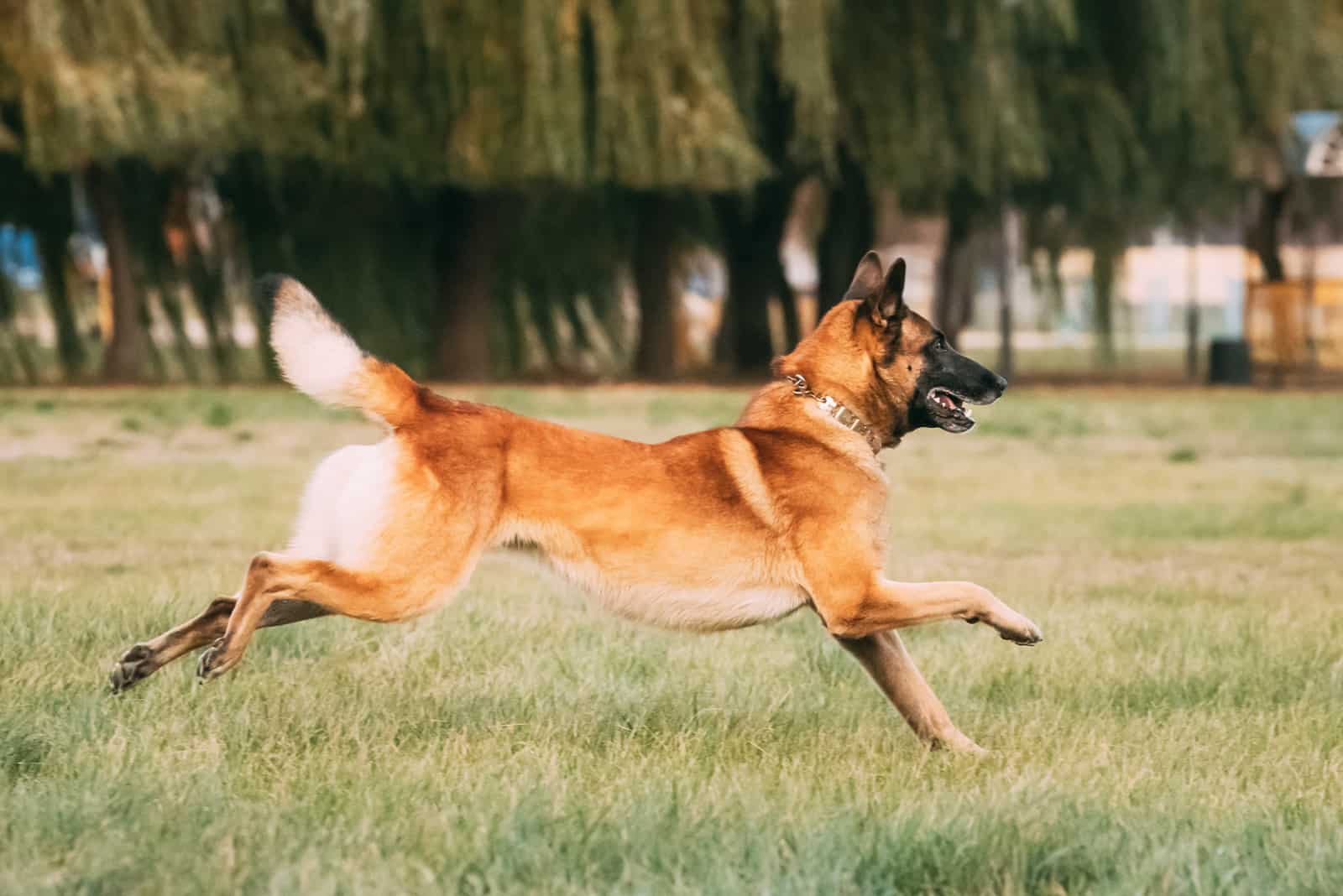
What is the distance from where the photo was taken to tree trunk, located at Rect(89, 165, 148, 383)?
70.5 feet

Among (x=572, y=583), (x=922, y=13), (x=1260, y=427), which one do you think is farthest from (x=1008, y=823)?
(x=922, y=13)

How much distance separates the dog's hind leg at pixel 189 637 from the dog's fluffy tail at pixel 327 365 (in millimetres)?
627

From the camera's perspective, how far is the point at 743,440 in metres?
6.21

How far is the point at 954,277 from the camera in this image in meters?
32.8

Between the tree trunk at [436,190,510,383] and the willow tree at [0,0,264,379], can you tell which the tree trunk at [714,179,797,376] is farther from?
the willow tree at [0,0,264,379]

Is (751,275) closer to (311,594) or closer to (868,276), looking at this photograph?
(868,276)

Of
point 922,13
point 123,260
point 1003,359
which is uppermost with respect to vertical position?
point 922,13

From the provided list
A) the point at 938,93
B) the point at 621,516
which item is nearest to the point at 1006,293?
the point at 938,93

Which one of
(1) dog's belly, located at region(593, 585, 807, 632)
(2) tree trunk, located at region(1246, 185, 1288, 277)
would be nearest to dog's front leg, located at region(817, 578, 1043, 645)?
(1) dog's belly, located at region(593, 585, 807, 632)

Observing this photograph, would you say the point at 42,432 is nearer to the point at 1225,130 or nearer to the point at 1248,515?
the point at 1248,515

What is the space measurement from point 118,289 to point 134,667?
16.8m

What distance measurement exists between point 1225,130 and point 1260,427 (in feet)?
16.6

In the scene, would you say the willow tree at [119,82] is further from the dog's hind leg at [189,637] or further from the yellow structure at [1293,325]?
the dog's hind leg at [189,637]

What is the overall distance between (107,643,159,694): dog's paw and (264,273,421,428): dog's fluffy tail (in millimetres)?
921
